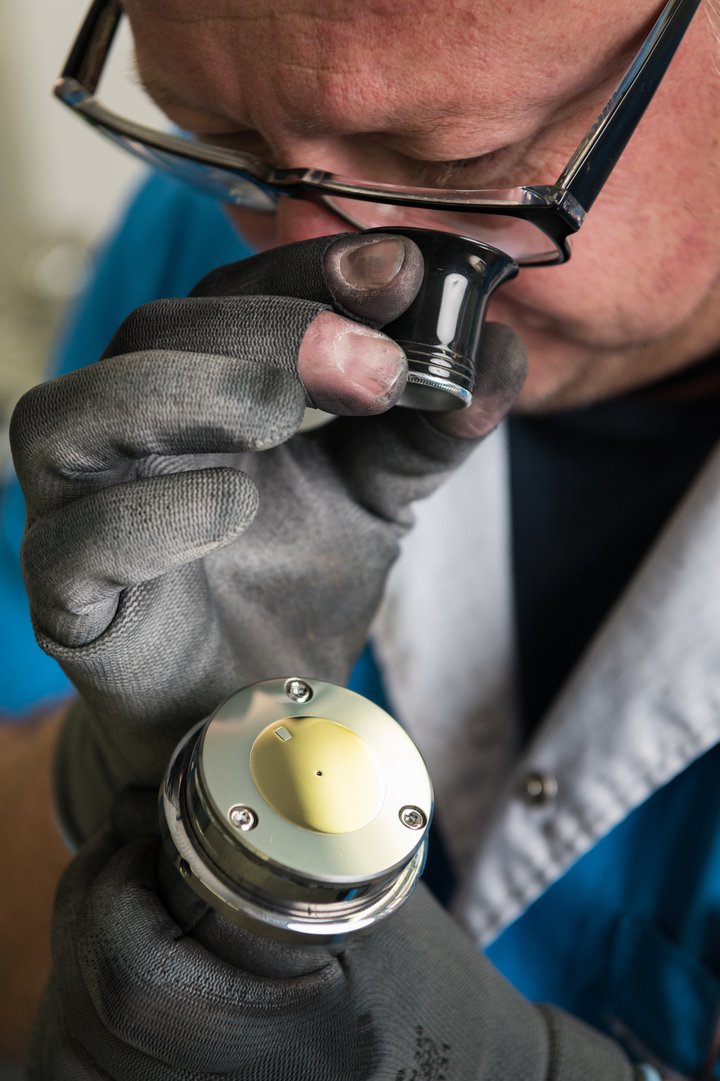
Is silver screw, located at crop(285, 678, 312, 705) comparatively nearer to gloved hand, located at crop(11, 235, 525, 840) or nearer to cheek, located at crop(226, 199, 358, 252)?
gloved hand, located at crop(11, 235, 525, 840)

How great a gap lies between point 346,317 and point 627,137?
22cm

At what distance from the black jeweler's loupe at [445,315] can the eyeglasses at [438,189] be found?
0.20 feet

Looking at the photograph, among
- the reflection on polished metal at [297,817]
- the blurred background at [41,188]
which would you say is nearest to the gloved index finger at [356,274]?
the reflection on polished metal at [297,817]

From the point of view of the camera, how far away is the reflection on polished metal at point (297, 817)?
1.36ft

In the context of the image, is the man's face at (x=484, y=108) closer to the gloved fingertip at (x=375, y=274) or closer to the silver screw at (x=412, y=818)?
the gloved fingertip at (x=375, y=274)

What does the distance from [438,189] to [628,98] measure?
0.12 metres

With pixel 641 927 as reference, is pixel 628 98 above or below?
above

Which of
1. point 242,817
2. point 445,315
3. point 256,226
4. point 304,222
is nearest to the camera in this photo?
point 242,817

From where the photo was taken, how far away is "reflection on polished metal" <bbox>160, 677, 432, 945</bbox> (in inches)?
16.3

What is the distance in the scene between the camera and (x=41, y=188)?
6.68 ft

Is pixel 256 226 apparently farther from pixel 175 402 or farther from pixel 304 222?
pixel 175 402

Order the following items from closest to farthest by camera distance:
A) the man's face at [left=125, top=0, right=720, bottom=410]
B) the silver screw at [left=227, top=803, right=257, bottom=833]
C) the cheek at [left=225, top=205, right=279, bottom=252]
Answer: the silver screw at [left=227, top=803, right=257, bottom=833], the man's face at [left=125, top=0, right=720, bottom=410], the cheek at [left=225, top=205, right=279, bottom=252]

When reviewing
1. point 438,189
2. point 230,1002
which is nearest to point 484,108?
point 438,189

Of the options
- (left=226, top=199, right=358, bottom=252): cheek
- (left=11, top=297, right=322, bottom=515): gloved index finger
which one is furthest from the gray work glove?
(left=226, top=199, right=358, bottom=252): cheek
